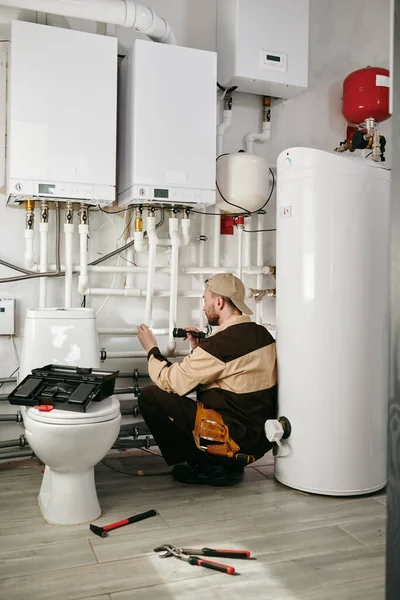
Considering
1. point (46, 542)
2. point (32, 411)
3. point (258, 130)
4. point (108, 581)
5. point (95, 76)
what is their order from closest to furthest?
1. point (108, 581)
2. point (46, 542)
3. point (32, 411)
4. point (95, 76)
5. point (258, 130)

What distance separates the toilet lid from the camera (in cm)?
214

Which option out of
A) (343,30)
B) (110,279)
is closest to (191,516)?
(110,279)

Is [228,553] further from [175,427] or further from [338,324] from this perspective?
[338,324]

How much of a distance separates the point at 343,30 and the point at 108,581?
345cm

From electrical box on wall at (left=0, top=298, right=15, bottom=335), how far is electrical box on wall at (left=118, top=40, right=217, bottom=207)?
0.80 m

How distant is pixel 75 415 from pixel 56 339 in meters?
0.58

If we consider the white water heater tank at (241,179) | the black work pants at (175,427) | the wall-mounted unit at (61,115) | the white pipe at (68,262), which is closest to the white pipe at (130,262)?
the white pipe at (68,262)

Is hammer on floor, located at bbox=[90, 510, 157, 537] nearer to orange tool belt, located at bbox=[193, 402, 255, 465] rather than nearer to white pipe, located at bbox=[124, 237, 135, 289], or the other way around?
orange tool belt, located at bbox=[193, 402, 255, 465]

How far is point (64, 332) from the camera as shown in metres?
2.65

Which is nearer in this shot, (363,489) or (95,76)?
(363,489)

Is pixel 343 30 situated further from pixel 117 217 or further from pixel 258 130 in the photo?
pixel 117 217

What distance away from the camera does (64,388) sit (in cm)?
230

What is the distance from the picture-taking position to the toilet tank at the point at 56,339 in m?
2.62

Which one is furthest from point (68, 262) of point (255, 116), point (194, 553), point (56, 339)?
point (194, 553)
